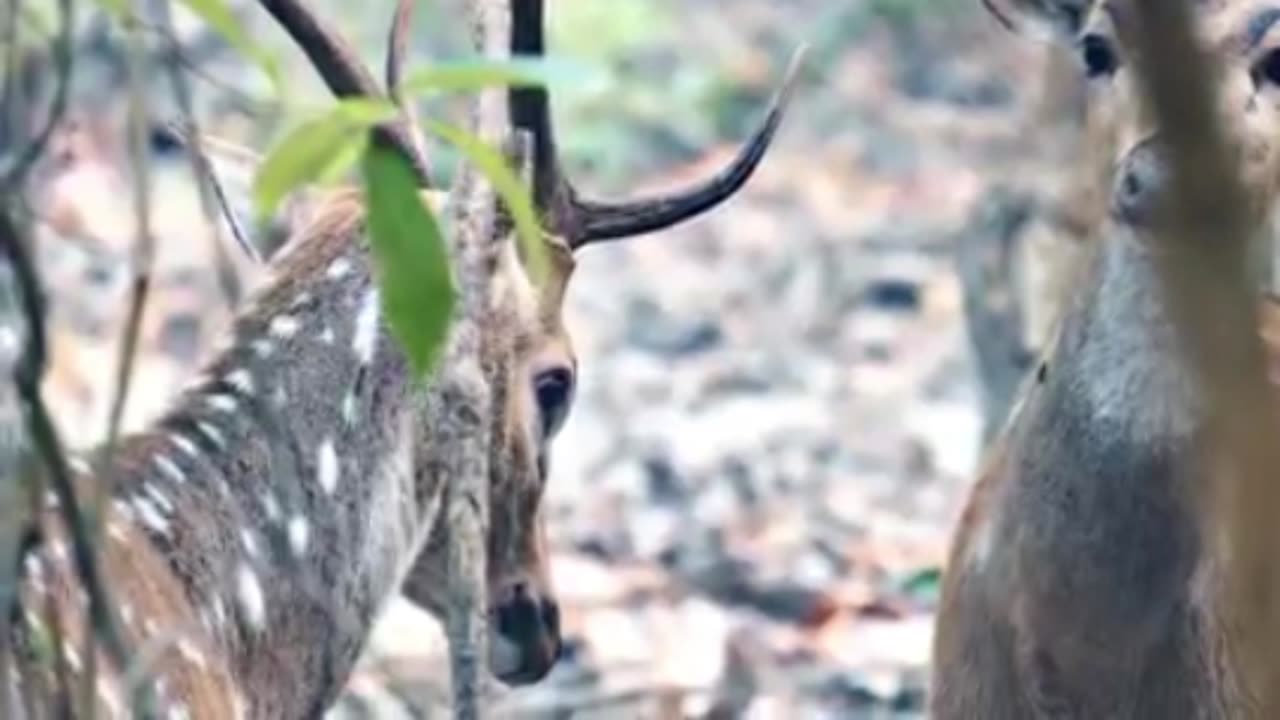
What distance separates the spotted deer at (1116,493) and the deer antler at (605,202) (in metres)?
0.45

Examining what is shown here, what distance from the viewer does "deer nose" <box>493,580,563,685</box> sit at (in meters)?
4.42

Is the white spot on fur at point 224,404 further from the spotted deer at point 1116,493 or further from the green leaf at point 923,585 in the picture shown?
the green leaf at point 923,585

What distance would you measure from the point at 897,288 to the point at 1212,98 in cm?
928

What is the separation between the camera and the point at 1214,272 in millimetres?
1252

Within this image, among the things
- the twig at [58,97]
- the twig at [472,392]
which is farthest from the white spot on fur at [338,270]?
the twig at [58,97]

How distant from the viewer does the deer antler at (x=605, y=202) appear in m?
4.09

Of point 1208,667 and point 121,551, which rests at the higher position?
point 121,551

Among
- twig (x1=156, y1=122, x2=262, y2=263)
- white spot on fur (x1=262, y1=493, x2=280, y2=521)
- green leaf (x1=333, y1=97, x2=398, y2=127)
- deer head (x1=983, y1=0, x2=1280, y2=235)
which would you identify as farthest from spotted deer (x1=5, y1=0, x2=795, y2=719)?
green leaf (x1=333, y1=97, x2=398, y2=127)

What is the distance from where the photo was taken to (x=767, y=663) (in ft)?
21.2

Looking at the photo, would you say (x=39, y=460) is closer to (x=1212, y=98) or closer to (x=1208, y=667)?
(x=1212, y=98)

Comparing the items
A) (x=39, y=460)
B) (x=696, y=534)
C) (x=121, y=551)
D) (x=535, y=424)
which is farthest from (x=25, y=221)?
(x=696, y=534)

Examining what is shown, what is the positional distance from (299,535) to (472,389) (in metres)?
0.40

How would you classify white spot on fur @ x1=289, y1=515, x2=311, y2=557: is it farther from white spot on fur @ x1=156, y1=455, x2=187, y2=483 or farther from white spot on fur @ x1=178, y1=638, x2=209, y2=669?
white spot on fur @ x1=178, y1=638, x2=209, y2=669

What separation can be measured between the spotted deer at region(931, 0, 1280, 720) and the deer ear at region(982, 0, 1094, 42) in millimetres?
137
